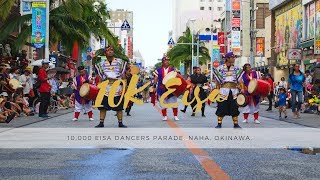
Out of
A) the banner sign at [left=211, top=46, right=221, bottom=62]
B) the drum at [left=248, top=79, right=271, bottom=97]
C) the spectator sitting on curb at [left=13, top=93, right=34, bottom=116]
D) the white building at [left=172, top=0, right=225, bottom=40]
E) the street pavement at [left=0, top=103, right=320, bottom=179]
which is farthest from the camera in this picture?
the white building at [left=172, top=0, right=225, bottom=40]

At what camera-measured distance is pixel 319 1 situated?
39250 millimetres

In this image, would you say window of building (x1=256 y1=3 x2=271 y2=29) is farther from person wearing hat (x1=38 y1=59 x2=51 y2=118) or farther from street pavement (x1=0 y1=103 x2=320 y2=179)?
street pavement (x1=0 y1=103 x2=320 y2=179)

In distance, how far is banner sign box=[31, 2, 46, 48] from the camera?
27734 mm

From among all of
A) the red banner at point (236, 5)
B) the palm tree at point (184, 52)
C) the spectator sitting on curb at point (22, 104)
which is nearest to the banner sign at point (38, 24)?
the spectator sitting on curb at point (22, 104)

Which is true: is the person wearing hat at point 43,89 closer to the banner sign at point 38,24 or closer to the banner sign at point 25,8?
the banner sign at point 38,24

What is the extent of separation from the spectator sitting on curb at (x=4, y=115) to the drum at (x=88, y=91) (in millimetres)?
1898

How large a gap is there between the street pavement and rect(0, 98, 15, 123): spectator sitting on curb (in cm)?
634

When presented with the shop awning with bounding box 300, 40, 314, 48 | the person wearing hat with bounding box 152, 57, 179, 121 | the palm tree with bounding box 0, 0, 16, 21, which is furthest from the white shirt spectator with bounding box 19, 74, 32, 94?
the shop awning with bounding box 300, 40, 314, 48

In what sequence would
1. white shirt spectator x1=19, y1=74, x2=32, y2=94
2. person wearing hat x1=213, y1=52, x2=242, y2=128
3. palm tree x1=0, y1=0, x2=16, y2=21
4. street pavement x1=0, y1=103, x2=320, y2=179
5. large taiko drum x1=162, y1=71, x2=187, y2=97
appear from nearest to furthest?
street pavement x1=0, y1=103, x2=320, y2=179, person wearing hat x1=213, y1=52, x2=242, y2=128, large taiko drum x1=162, y1=71, x2=187, y2=97, white shirt spectator x1=19, y1=74, x2=32, y2=94, palm tree x1=0, y1=0, x2=16, y2=21

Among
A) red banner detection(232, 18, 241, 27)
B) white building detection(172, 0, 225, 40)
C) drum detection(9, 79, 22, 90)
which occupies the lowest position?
drum detection(9, 79, 22, 90)

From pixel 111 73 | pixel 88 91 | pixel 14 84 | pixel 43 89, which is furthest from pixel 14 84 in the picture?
pixel 111 73

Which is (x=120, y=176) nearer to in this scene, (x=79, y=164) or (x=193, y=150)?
(x=79, y=164)

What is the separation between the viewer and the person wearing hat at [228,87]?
42.2 ft

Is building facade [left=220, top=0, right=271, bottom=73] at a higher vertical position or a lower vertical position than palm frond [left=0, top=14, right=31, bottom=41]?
higher
